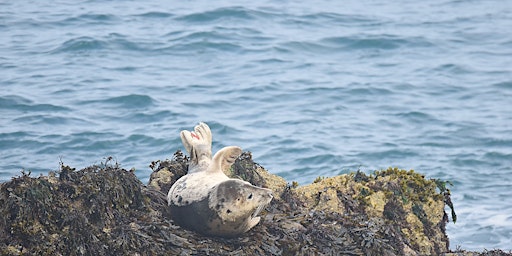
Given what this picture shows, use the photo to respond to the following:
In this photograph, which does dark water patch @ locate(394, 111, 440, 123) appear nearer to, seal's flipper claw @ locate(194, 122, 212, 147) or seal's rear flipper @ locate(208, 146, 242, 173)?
seal's flipper claw @ locate(194, 122, 212, 147)

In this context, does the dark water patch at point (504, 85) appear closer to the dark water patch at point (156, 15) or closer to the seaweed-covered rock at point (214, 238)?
the dark water patch at point (156, 15)

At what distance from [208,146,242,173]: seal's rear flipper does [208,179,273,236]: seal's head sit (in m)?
0.44

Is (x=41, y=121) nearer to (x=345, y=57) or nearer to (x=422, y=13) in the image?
(x=345, y=57)

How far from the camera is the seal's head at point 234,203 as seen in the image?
655 cm

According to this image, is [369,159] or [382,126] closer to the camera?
[369,159]

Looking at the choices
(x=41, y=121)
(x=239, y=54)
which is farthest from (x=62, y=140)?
(x=239, y=54)

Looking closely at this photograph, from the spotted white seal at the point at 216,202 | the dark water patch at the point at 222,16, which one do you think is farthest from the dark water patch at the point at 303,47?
the spotted white seal at the point at 216,202

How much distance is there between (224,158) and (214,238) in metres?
0.69

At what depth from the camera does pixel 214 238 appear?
6.77 m

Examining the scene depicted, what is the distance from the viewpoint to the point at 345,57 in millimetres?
24281

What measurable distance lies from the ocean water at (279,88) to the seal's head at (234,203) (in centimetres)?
764

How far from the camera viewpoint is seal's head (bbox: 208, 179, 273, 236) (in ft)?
21.5

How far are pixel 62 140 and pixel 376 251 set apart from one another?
10547 mm

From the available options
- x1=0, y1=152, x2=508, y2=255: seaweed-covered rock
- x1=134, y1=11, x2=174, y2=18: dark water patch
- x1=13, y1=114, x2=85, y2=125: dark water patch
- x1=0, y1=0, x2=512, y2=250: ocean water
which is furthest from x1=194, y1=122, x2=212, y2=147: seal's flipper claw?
x1=134, y1=11, x2=174, y2=18: dark water patch
